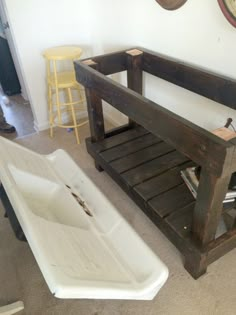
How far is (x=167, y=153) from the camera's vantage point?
182 centimetres

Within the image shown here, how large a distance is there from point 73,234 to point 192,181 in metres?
0.72

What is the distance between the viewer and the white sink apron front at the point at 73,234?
0.93 metres

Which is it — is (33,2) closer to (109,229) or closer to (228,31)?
(228,31)

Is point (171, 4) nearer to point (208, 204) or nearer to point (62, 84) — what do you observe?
point (62, 84)

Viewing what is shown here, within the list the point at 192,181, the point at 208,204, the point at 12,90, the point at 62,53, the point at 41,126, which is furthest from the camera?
the point at 12,90

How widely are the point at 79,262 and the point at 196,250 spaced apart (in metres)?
0.55

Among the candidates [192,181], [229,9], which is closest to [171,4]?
[229,9]

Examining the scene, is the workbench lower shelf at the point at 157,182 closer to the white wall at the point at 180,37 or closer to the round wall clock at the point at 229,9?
the white wall at the point at 180,37

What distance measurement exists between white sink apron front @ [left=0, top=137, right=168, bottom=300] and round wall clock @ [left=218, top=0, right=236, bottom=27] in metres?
1.12

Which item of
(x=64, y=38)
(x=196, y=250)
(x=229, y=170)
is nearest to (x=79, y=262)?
(x=196, y=250)

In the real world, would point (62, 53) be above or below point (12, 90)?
above

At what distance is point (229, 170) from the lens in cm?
94

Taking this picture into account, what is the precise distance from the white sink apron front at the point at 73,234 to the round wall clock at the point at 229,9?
1.12 metres

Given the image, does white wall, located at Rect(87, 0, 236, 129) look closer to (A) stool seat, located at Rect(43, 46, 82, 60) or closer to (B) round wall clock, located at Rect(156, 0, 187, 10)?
(B) round wall clock, located at Rect(156, 0, 187, 10)
